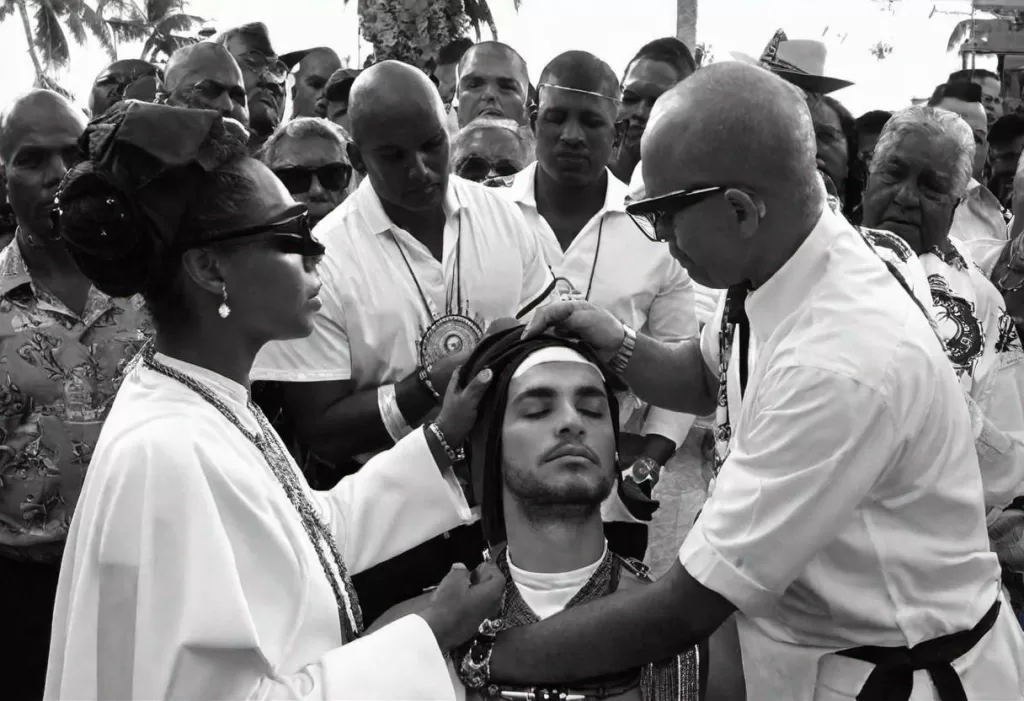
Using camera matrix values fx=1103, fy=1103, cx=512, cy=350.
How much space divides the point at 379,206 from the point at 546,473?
1.31m

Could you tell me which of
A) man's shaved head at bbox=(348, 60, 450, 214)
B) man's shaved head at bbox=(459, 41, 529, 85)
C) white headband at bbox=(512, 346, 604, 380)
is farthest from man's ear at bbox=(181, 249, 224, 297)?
man's shaved head at bbox=(459, 41, 529, 85)

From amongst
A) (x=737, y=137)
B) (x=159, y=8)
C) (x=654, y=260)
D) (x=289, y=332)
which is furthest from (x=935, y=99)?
(x=159, y=8)

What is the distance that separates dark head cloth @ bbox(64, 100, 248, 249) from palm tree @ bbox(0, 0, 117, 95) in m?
47.0

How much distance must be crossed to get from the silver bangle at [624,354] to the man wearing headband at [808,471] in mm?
784

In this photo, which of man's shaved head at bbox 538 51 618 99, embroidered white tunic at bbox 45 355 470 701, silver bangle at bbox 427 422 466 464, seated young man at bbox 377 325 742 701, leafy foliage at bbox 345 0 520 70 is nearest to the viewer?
embroidered white tunic at bbox 45 355 470 701

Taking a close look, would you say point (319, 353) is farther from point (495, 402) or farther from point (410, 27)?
point (410, 27)

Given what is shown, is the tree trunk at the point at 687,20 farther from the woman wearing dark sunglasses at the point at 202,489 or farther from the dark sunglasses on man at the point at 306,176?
the woman wearing dark sunglasses at the point at 202,489

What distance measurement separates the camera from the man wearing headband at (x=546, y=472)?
128 inches

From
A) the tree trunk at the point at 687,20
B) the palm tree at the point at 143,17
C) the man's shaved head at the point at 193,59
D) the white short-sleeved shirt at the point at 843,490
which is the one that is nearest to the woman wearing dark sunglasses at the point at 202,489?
the white short-sleeved shirt at the point at 843,490

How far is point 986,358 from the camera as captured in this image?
430 centimetres

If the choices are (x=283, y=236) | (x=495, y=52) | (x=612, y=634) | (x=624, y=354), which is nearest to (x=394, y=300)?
(x=624, y=354)

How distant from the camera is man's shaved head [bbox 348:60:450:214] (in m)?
3.88

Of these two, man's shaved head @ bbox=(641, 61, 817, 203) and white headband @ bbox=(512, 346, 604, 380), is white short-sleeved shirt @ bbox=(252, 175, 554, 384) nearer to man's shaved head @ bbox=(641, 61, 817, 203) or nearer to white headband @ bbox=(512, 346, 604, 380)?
white headband @ bbox=(512, 346, 604, 380)

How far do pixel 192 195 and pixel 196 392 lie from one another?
42 cm
